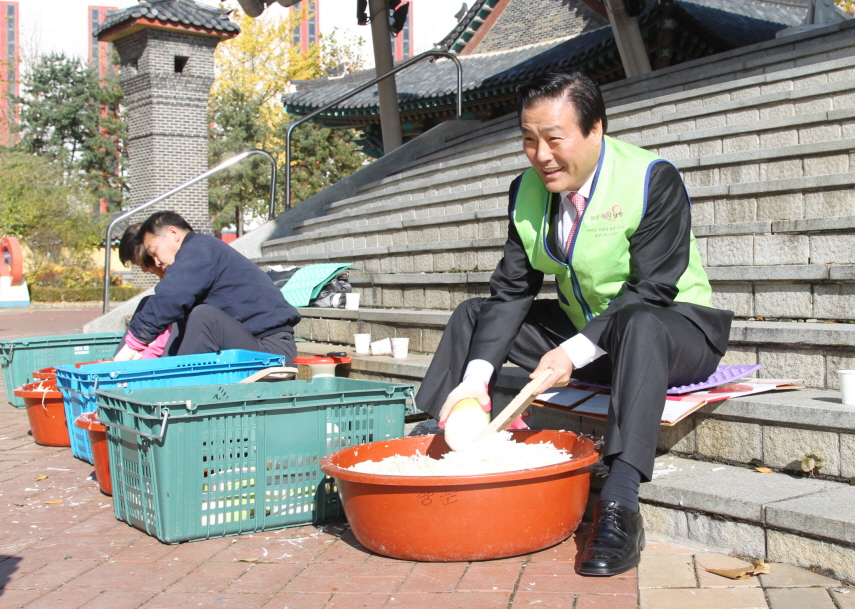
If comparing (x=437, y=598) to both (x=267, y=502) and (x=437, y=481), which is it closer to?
(x=437, y=481)

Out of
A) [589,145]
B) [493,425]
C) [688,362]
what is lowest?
[493,425]

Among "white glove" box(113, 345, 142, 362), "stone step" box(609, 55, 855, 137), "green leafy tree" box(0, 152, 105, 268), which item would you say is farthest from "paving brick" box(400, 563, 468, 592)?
"green leafy tree" box(0, 152, 105, 268)

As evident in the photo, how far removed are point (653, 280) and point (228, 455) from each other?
1.60 m

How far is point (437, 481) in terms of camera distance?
2428 millimetres

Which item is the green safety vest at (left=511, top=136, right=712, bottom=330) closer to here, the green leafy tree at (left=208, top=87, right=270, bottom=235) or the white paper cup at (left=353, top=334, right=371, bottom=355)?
→ the white paper cup at (left=353, top=334, right=371, bottom=355)

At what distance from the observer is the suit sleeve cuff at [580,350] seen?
271cm

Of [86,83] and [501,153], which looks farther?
[86,83]

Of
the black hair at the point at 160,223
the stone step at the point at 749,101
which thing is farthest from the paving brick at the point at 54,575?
the stone step at the point at 749,101

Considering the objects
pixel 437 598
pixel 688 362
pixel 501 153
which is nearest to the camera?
pixel 437 598

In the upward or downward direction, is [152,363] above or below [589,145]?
below

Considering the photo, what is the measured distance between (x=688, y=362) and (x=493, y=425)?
687 mm

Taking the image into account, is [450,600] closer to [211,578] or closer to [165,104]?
[211,578]

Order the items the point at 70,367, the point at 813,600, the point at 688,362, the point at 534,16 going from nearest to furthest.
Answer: the point at 813,600
the point at 688,362
the point at 70,367
the point at 534,16

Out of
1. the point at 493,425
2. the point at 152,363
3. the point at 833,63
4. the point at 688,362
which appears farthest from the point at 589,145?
the point at 833,63
